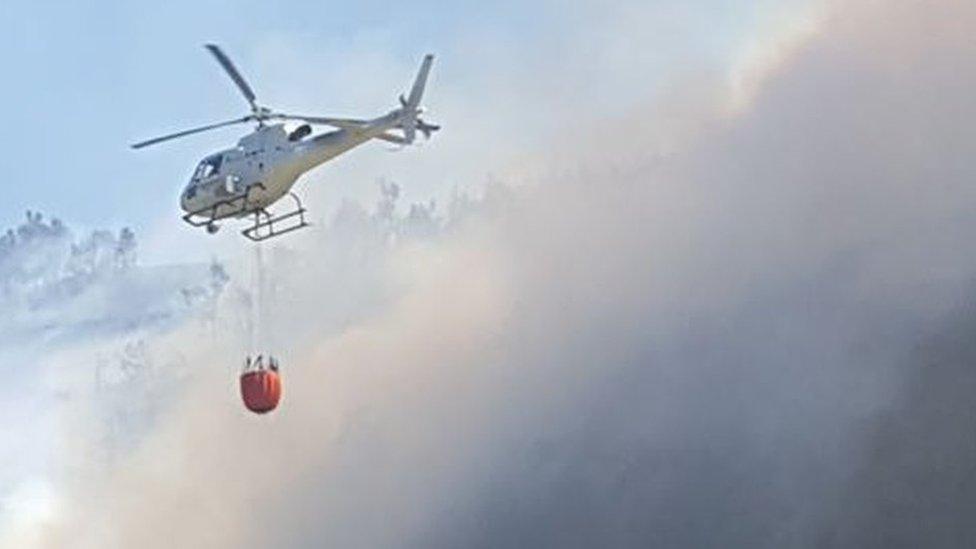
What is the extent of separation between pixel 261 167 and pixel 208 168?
1.69m

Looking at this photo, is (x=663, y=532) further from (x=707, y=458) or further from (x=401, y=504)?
(x=401, y=504)

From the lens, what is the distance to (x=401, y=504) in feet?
214

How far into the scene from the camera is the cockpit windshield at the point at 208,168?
143ft

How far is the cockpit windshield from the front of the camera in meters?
43.5

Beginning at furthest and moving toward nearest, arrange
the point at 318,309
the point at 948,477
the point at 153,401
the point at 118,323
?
the point at 118,323
the point at 153,401
the point at 318,309
the point at 948,477

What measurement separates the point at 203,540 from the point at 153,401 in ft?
66.1

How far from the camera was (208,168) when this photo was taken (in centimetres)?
4372

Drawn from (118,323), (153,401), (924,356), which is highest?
(118,323)

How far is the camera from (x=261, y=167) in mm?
42531

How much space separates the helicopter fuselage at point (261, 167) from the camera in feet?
139

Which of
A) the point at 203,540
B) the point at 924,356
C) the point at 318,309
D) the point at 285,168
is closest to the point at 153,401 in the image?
the point at 318,309

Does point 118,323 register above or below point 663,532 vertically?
above

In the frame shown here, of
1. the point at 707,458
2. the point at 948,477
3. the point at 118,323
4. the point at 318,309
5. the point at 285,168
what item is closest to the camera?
the point at 285,168

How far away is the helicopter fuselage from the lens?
139 feet
